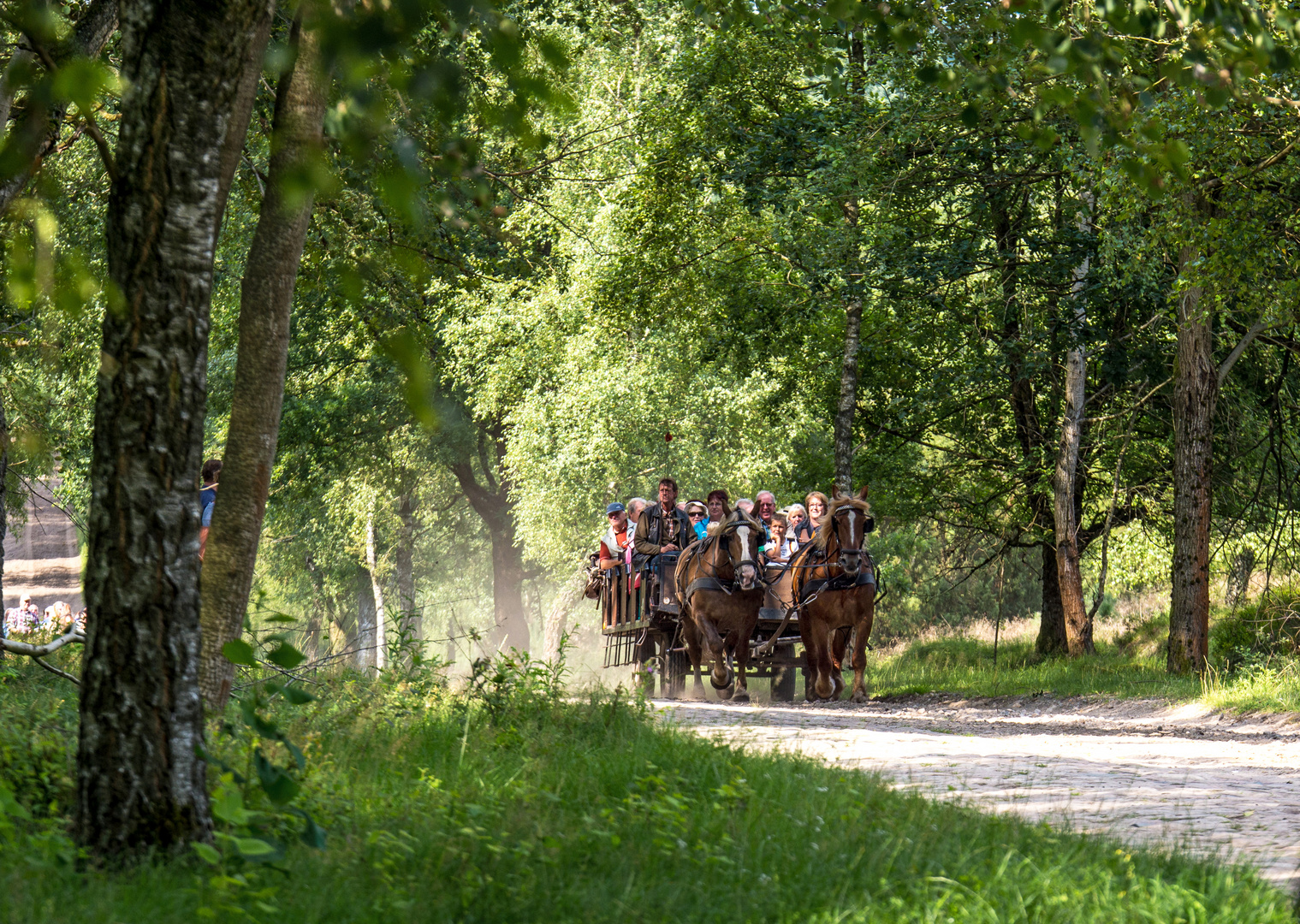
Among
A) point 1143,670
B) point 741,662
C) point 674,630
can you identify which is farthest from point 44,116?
point 1143,670

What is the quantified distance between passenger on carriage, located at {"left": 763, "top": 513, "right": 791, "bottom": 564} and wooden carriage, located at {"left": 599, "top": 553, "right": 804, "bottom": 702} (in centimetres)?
71

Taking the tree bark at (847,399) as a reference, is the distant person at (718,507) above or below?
below

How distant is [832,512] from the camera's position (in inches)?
595

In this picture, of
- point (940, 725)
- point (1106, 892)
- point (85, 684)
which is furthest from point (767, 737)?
point (85, 684)

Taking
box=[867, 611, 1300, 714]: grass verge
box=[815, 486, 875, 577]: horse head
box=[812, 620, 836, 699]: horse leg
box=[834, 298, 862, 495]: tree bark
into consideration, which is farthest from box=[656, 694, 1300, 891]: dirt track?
box=[834, 298, 862, 495]: tree bark

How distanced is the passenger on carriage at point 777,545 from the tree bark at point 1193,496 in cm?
499

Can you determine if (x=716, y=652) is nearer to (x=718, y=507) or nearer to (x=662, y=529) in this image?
(x=718, y=507)

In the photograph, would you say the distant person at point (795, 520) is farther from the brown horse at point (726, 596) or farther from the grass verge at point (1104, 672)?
the grass verge at point (1104, 672)

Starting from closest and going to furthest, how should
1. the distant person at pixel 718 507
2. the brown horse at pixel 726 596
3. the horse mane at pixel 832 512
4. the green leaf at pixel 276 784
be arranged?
the green leaf at pixel 276 784
the horse mane at pixel 832 512
the brown horse at pixel 726 596
the distant person at pixel 718 507

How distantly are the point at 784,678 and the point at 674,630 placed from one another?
65.4 inches

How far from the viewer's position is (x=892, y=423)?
25031mm

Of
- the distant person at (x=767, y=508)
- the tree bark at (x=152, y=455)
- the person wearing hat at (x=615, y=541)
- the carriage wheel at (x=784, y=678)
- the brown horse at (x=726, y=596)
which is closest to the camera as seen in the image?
the tree bark at (x=152, y=455)

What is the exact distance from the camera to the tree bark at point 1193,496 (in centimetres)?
1648

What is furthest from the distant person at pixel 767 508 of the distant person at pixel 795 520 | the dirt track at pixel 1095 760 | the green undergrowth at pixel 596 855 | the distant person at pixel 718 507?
the green undergrowth at pixel 596 855
